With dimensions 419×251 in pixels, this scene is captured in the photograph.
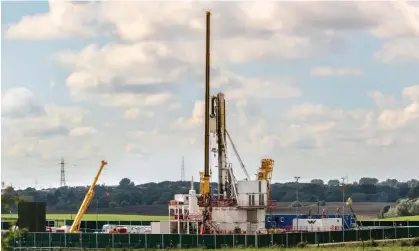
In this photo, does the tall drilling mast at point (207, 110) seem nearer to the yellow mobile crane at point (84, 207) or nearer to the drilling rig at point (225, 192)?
the drilling rig at point (225, 192)

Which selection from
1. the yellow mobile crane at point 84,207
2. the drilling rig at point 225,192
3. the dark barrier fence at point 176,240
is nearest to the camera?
the dark barrier fence at point 176,240

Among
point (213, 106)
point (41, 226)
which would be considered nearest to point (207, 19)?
point (213, 106)

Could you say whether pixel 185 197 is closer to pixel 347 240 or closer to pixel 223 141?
pixel 223 141

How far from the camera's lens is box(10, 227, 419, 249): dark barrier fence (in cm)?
9531

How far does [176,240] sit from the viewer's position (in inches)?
3767

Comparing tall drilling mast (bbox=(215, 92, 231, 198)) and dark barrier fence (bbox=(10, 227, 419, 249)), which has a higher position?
tall drilling mast (bbox=(215, 92, 231, 198))

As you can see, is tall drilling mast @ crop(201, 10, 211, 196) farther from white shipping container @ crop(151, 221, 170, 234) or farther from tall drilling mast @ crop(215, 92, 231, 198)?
white shipping container @ crop(151, 221, 170, 234)

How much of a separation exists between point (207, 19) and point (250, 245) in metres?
28.8

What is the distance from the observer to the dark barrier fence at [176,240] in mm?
95312

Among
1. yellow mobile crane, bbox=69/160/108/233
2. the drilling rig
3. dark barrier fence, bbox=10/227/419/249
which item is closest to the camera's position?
dark barrier fence, bbox=10/227/419/249

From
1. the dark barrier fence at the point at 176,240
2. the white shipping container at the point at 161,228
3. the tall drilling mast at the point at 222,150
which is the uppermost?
the tall drilling mast at the point at 222,150

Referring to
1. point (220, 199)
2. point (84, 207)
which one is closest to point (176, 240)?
point (220, 199)

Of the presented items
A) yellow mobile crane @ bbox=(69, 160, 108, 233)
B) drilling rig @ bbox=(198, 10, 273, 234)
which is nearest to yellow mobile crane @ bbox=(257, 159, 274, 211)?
drilling rig @ bbox=(198, 10, 273, 234)

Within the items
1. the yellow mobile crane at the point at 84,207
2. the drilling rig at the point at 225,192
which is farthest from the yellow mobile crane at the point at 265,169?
the yellow mobile crane at the point at 84,207
